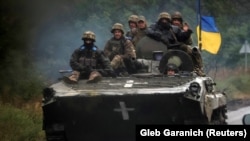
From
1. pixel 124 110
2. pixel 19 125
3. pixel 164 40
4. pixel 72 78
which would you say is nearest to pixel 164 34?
pixel 164 40

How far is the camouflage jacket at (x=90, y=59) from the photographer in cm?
1212

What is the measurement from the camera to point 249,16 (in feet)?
94.5

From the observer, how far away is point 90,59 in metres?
12.2

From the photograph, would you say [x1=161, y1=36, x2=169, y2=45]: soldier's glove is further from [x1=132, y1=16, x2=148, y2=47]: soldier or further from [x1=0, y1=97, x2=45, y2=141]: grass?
[x1=0, y1=97, x2=45, y2=141]: grass

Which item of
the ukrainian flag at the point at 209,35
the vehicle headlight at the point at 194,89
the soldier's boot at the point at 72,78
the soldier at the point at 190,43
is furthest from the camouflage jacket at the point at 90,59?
the ukrainian flag at the point at 209,35

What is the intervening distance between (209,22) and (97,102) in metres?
8.54

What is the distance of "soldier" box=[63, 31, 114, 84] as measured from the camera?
12.0m

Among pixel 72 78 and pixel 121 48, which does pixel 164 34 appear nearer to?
Result: pixel 121 48

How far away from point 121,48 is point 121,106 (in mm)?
2504

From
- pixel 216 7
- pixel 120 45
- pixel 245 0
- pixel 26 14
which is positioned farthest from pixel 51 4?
pixel 245 0

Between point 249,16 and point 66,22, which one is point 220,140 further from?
point 249,16

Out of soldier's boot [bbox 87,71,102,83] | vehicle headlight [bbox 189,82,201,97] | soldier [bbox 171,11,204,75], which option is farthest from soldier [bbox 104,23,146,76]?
vehicle headlight [bbox 189,82,201,97]

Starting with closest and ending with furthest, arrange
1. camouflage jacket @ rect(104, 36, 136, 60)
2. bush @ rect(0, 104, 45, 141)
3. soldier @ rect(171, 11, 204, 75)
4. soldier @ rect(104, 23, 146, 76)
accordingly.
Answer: bush @ rect(0, 104, 45, 141), soldier @ rect(104, 23, 146, 76), camouflage jacket @ rect(104, 36, 136, 60), soldier @ rect(171, 11, 204, 75)

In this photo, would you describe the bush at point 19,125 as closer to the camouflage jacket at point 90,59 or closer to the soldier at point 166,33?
Answer: the camouflage jacket at point 90,59
